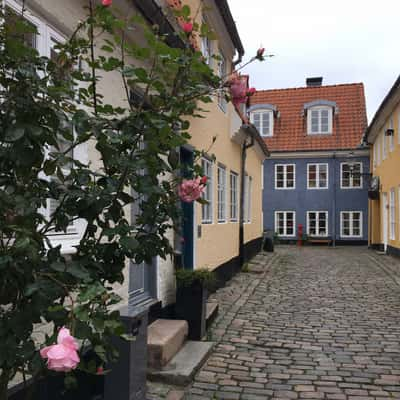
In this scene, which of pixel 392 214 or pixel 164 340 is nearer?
pixel 164 340

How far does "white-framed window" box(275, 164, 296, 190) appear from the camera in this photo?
84.5 feet

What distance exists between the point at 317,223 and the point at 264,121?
21.3 ft

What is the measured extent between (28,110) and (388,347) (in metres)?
5.36

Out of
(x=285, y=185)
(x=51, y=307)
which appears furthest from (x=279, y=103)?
(x=51, y=307)

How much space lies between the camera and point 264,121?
1041 inches

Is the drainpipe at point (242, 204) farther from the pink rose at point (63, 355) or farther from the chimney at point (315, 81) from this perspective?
the chimney at point (315, 81)

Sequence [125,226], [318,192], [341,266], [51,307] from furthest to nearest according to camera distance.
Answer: [318,192], [341,266], [125,226], [51,307]

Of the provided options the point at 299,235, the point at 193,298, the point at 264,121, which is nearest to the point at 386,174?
the point at 299,235

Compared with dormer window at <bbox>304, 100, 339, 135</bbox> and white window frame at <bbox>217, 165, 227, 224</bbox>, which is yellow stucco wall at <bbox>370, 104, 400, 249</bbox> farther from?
white window frame at <bbox>217, 165, 227, 224</bbox>

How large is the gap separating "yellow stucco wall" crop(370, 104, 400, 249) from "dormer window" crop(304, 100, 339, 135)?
10.4ft

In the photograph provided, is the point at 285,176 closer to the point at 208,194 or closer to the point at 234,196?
the point at 234,196

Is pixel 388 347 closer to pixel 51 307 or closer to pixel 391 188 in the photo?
pixel 51 307

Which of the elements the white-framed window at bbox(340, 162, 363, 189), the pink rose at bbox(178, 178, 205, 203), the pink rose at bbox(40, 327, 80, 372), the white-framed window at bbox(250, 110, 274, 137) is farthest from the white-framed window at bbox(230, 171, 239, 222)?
the white-framed window at bbox(250, 110, 274, 137)

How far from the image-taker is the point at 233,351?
5504 millimetres
